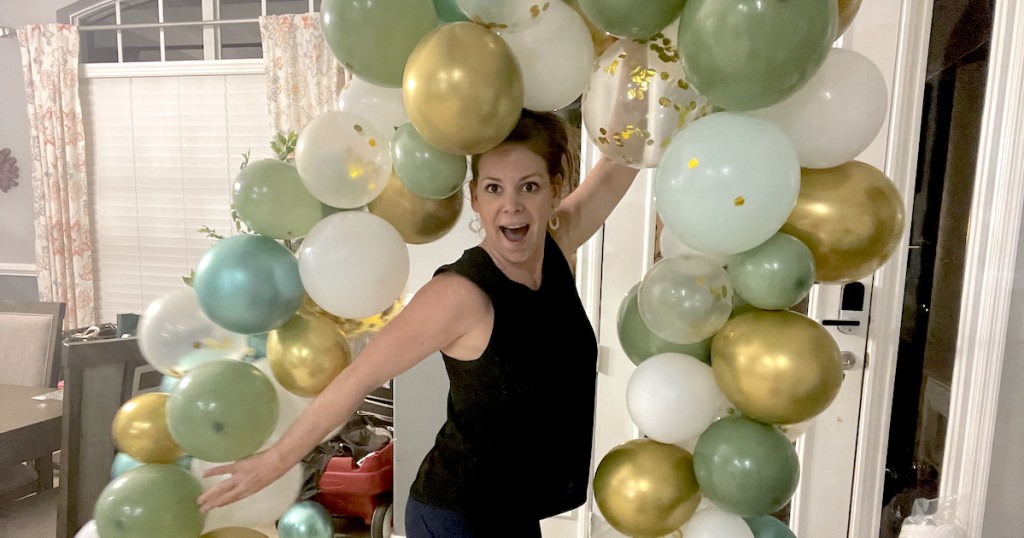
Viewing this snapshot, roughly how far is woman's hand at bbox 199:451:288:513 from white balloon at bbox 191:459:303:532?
0.11ft

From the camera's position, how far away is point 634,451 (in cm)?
103

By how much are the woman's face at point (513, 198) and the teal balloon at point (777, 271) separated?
0.32m

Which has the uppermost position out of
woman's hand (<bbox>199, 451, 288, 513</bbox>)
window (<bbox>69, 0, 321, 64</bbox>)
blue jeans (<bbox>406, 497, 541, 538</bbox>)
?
window (<bbox>69, 0, 321, 64</bbox>)

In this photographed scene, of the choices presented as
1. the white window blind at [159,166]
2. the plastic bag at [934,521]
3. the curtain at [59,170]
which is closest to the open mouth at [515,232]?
the plastic bag at [934,521]

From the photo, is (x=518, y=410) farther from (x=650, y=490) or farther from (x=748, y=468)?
(x=748, y=468)

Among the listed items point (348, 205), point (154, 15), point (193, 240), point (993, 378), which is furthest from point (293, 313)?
point (154, 15)

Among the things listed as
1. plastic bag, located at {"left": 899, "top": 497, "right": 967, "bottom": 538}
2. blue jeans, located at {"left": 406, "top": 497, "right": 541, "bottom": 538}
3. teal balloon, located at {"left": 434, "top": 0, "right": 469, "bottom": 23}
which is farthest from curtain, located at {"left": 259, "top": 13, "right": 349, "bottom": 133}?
plastic bag, located at {"left": 899, "top": 497, "right": 967, "bottom": 538}

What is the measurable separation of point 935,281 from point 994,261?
0.27 m

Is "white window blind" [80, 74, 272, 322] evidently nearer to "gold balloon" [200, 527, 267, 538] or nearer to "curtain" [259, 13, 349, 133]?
"curtain" [259, 13, 349, 133]

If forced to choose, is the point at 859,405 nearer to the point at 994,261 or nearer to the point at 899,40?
the point at 994,261

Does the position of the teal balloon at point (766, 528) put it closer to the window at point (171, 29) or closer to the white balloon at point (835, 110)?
the white balloon at point (835, 110)

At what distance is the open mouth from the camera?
3.28ft

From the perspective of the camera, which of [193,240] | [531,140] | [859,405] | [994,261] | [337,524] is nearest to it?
[531,140]

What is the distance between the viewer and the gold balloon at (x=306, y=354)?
104cm
